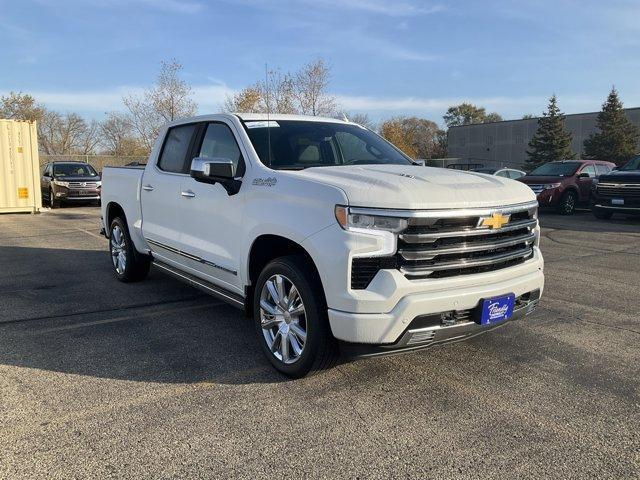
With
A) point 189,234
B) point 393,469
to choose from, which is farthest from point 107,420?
point 189,234

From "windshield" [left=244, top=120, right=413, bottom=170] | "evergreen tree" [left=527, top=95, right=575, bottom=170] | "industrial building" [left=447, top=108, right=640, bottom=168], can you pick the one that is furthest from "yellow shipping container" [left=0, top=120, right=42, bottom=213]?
"industrial building" [left=447, top=108, right=640, bottom=168]

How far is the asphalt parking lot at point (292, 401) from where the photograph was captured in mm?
2840

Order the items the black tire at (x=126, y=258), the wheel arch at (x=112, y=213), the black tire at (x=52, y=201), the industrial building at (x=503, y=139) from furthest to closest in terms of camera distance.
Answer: the industrial building at (x=503, y=139) → the black tire at (x=52, y=201) → the wheel arch at (x=112, y=213) → the black tire at (x=126, y=258)

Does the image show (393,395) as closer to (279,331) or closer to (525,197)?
(279,331)

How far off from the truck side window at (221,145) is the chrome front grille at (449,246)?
1.59 metres

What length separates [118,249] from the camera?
7016mm

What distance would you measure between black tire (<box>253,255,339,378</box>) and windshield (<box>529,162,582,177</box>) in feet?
52.7

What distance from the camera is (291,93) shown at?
30859 mm

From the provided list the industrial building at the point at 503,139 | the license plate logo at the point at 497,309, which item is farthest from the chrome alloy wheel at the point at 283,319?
the industrial building at the point at 503,139

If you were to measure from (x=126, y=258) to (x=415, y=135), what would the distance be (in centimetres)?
7349

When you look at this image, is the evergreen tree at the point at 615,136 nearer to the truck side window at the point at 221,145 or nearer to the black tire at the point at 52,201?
the black tire at the point at 52,201

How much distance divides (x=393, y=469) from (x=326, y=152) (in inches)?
110

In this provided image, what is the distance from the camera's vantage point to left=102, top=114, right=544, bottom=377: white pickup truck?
3.31m

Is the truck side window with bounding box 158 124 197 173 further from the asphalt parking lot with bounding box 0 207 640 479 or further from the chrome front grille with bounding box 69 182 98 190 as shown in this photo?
the chrome front grille with bounding box 69 182 98 190
